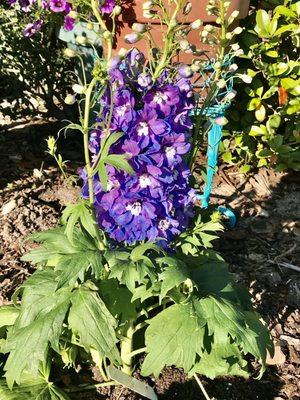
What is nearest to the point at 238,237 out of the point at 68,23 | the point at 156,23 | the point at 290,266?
the point at 290,266

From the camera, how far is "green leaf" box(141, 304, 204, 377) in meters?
1.98

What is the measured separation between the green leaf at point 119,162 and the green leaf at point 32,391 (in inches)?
37.4

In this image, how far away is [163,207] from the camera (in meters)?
2.11

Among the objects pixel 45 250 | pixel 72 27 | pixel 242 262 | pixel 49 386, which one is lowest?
pixel 242 262

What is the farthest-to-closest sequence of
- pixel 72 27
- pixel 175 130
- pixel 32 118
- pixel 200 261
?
pixel 32 118
pixel 72 27
pixel 200 261
pixel 175 130

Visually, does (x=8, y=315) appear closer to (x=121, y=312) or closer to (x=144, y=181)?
(x=121, y=312)

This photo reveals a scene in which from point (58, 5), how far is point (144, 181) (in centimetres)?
195

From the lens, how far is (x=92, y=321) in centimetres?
199

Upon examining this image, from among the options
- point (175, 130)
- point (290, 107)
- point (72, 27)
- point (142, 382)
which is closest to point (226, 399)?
point (142, 382)

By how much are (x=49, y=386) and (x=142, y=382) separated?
0.40 m

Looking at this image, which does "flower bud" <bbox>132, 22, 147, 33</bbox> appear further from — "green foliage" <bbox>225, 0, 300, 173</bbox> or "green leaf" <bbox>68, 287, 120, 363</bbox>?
"green foliage" <bbox>225, 0, 300, 173</bbox>

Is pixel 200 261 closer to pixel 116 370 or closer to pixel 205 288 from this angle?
pixel 205 288

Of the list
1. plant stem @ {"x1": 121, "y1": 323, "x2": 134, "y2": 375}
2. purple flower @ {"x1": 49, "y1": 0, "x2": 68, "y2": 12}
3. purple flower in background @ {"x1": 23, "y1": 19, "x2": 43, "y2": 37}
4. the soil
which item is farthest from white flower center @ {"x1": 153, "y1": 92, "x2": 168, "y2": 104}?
purple flower in background @ {"x1": 23, "y1": 19, "x2": 43, "y2": 37}

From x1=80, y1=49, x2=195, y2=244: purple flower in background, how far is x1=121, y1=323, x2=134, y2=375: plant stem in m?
0.45
